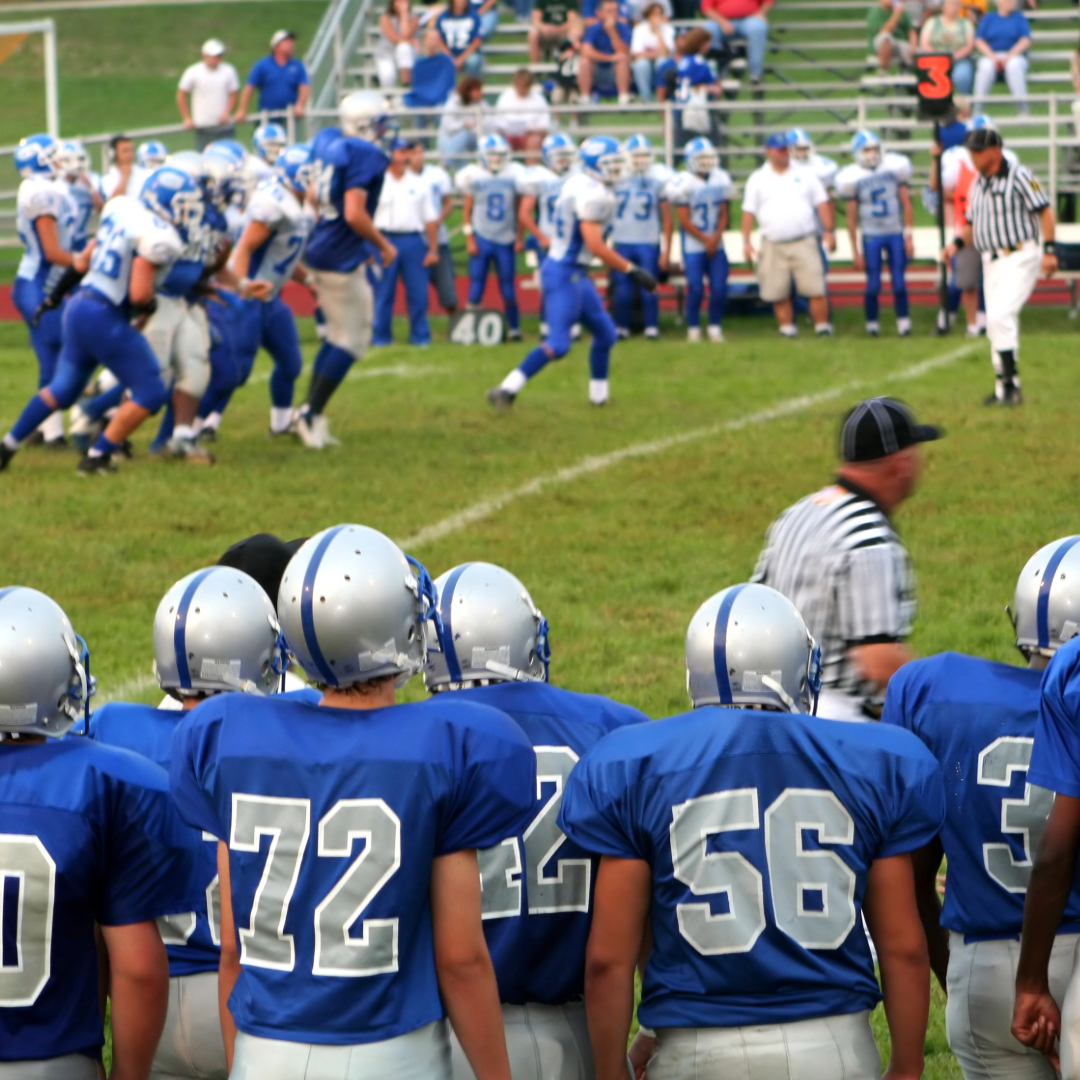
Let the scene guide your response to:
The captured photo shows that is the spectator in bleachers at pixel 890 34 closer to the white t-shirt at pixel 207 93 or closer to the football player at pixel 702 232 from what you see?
the football player at pixel 702 232

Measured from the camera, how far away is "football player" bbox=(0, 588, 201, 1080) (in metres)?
2.80

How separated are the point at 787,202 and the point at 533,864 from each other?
14.8m

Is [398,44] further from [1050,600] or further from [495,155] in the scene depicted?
[1050,600]

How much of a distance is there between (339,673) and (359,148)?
30.1ft

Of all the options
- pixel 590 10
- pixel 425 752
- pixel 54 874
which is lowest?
pixel 54 874

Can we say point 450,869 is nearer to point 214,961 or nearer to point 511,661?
point 511,661

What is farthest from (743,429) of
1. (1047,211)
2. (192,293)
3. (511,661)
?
(511,661)

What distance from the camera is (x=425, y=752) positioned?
8.62 feet

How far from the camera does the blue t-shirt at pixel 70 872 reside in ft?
9.18

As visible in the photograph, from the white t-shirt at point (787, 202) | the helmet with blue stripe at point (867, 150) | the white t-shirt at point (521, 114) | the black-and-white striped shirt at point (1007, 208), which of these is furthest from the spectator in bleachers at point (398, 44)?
the black-and-white striped shirt at point (1007, 208)

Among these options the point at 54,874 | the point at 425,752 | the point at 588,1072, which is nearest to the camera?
the point at 425,752

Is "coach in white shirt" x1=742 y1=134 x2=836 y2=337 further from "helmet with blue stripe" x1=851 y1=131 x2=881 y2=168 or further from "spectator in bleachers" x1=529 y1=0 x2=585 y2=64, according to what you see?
"spectator in bleachers" x1=529 y1=0 x2=585 y2=64

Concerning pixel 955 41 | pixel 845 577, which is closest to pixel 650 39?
pixel 955 41

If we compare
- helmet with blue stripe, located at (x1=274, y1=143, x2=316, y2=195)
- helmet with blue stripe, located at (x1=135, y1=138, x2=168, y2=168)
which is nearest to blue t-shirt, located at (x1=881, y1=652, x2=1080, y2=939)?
helmet with blue stripe, located at (x1=274, y1=143, x2=316, y2=195)
